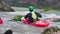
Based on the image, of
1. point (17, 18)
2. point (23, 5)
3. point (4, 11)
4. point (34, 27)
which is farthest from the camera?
point (23, 5)

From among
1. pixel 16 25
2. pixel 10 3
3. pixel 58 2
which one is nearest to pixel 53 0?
pixel 58 2

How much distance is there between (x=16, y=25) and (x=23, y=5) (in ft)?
21.3

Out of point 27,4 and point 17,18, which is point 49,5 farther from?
point 17,18

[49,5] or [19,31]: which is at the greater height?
[19,31]

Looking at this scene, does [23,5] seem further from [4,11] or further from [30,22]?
[30,22]

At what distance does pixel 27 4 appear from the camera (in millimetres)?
15852

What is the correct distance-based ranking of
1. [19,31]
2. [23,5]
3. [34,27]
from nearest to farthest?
1. [19,31]
2. [34,27]
3. [23,5]

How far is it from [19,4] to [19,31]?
304 inches

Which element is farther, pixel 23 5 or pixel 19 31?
pixel 23 5

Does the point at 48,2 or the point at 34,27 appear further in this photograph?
the point at 48,2

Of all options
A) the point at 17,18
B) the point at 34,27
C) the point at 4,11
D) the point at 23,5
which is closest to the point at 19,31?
the point at 34,27

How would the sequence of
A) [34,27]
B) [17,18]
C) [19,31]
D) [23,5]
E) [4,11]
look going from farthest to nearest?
[23,5]
[4,11]
[17,18]
[34,27]
[19,31]

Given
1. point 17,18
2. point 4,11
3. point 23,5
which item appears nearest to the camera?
point 17,18

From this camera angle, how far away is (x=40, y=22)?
9.09 m
